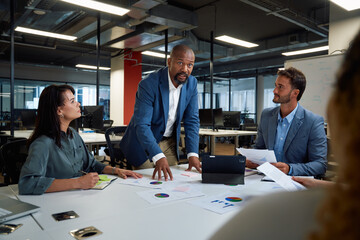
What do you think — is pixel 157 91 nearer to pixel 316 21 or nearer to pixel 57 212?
pixel 57 212

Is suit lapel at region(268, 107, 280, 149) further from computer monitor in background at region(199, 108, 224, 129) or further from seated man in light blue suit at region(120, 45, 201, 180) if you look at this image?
computer monitor in background at region(199, 108, 224, 129)

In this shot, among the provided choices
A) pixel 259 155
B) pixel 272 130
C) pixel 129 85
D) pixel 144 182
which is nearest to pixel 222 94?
pixel 129 85

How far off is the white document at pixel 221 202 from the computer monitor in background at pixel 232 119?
5414mm

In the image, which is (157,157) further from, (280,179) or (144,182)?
(280,179)

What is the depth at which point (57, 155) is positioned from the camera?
1.67 meters

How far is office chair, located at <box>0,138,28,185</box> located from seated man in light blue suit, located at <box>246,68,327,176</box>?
1.79m

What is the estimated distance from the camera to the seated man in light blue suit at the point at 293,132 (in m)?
2.07

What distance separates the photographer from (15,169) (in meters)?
2.12

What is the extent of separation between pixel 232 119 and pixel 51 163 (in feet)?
18.3

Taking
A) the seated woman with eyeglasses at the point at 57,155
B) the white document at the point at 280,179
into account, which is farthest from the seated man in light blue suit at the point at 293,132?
the seated woman with eyeglasses at the point at 57,155

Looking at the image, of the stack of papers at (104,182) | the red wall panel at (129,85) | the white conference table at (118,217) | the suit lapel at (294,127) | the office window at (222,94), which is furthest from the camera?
the office window at (222,94)

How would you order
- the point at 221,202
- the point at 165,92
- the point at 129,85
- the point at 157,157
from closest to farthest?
the point at 221,202
the point at 157,157
the point at 165,92
the point at 129,85

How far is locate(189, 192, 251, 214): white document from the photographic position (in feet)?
4.04

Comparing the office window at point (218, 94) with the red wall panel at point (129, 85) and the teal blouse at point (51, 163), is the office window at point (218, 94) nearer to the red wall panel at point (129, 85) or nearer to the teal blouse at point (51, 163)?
the red wall panel at point (129, 85)
